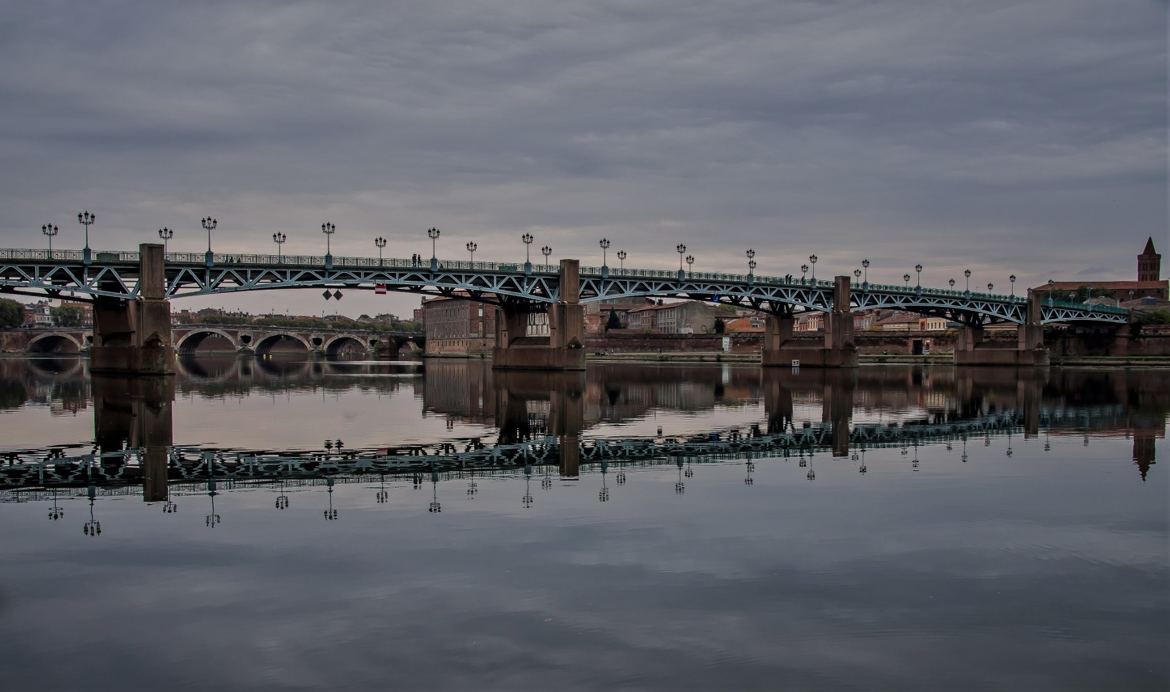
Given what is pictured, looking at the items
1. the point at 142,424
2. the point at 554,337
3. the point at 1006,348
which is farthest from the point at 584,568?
A: the point at 1006,348

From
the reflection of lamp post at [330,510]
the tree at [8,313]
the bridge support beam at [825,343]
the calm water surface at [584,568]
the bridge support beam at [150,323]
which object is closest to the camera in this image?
the calm water surface at [584,568]

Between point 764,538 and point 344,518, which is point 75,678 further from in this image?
point 764,538

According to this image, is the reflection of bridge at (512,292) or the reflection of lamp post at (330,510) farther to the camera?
the reflection of bridge at (512,292)

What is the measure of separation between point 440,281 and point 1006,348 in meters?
93.1

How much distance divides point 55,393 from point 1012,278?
13339 cm

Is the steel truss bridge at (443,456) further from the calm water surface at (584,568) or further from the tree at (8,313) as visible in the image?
the tree at (8,313)

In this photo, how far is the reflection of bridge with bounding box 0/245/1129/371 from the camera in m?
81.1

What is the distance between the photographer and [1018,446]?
3172 cm

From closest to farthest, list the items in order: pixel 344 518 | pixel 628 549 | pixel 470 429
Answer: pixel 628 549
pixel 344 518
pixel 470 429

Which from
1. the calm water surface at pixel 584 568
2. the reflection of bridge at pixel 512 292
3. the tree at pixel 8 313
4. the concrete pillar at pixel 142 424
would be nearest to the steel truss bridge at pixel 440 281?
the reflection of bridge at pixel 512 292

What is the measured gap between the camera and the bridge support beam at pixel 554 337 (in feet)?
316

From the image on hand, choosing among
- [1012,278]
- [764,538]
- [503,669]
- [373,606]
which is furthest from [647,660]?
[1012,278]

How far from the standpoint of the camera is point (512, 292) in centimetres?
10012

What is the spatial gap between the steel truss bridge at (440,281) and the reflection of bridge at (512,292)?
12 centimetres
